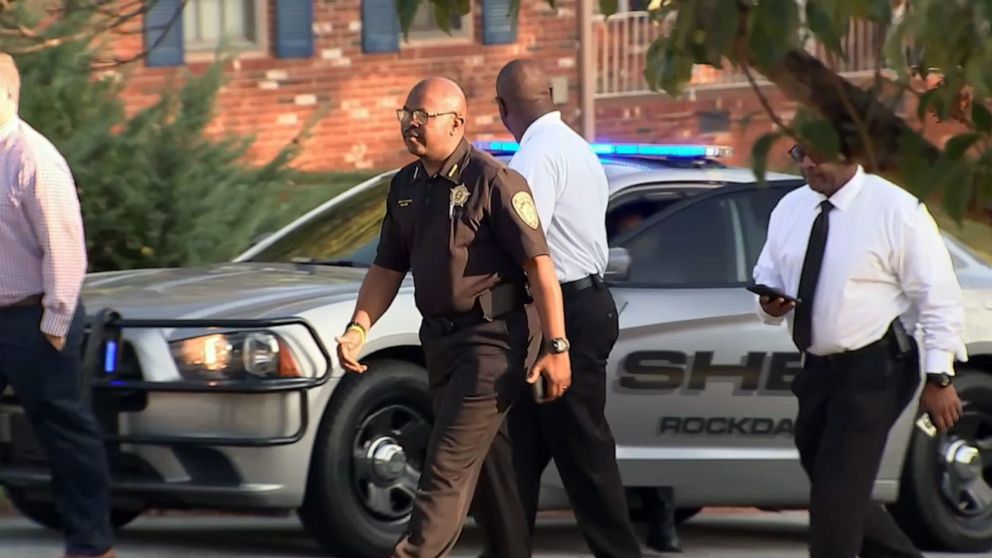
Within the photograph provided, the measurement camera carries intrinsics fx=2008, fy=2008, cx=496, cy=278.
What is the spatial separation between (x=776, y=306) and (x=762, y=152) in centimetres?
309

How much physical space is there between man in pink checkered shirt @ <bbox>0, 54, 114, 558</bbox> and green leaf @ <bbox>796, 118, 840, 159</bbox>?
3.95m

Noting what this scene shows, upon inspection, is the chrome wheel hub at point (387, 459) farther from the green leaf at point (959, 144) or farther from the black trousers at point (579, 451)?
the green leaf at point (959, 144)

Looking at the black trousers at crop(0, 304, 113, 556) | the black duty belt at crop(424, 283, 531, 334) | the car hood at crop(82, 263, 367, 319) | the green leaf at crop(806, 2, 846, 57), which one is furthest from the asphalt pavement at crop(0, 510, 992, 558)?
the green leaf at crop(806, 2, 846, 57)

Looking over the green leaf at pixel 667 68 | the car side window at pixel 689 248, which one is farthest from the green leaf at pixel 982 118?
the car side window at pixel 689 248

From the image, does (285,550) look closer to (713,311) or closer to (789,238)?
(713,311)

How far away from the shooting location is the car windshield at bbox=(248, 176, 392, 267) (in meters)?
7.85

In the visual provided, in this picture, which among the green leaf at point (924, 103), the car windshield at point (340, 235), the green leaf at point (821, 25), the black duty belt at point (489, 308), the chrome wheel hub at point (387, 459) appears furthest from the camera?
the car windshield at point (340, 235)

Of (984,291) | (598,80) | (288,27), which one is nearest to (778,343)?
(984,291)

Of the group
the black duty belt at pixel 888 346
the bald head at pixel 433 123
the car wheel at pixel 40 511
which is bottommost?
the car wheel at pixel 40 511

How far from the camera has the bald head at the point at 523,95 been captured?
640 cm

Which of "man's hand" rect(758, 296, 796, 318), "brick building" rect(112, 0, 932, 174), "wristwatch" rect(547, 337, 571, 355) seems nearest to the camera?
"wristwatch" rect(547, 337, 571, 355)

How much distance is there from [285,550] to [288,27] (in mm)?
13072

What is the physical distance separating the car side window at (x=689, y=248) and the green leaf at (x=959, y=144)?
4557 mm

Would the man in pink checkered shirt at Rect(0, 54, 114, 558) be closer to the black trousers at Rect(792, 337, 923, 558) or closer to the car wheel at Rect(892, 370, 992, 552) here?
the black trousers at Rect(792, 337, 923, 558)
